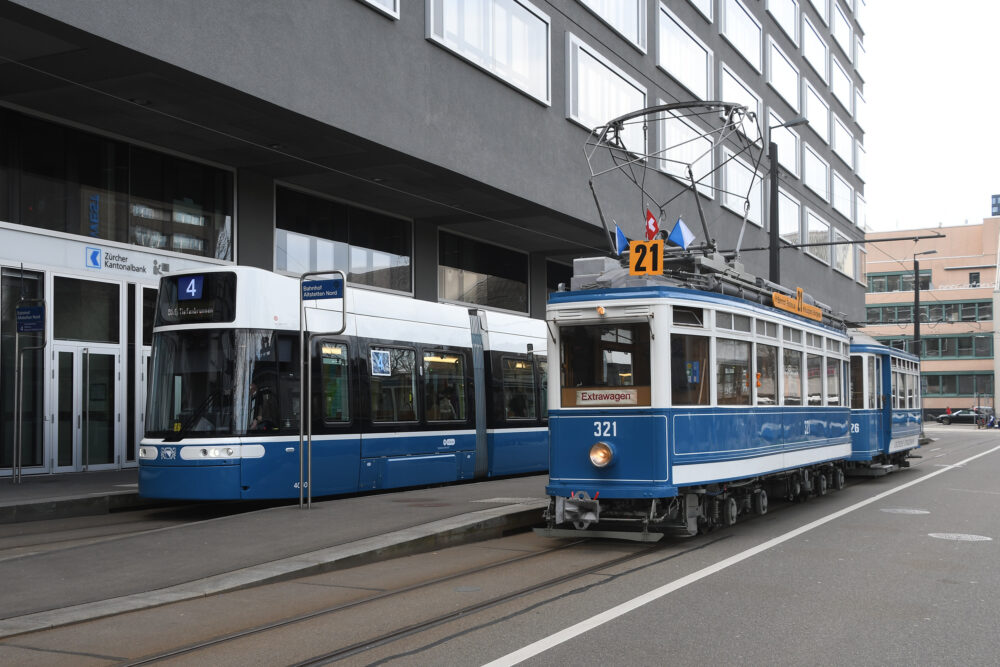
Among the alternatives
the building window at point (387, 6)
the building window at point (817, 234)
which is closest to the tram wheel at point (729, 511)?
Answer: the building window at point (387, 6)

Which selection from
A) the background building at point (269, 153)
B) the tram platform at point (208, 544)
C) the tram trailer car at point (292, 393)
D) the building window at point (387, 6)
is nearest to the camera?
the tram platform at point (208, 544)

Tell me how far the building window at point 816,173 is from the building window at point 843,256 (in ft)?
8.76

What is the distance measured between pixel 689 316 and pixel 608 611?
4593 millimetres

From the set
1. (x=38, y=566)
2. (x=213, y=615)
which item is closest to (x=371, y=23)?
(x=38, y=566)

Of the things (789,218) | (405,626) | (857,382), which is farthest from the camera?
(789,218)

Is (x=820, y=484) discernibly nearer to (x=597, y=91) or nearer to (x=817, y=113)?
(x=597, y=91)

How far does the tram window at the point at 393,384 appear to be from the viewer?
1516 cm

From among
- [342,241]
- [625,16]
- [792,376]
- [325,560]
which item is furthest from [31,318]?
[625,16]

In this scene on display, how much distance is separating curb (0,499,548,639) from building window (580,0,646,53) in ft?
53.7

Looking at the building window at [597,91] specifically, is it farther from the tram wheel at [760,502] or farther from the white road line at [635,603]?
the white road line at [635,603]

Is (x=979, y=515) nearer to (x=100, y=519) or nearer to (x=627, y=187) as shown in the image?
(x=100, y=519)

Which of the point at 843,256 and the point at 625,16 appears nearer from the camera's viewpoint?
the point at 625,16

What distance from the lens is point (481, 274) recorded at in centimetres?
2747

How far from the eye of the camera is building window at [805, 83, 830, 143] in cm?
4516
